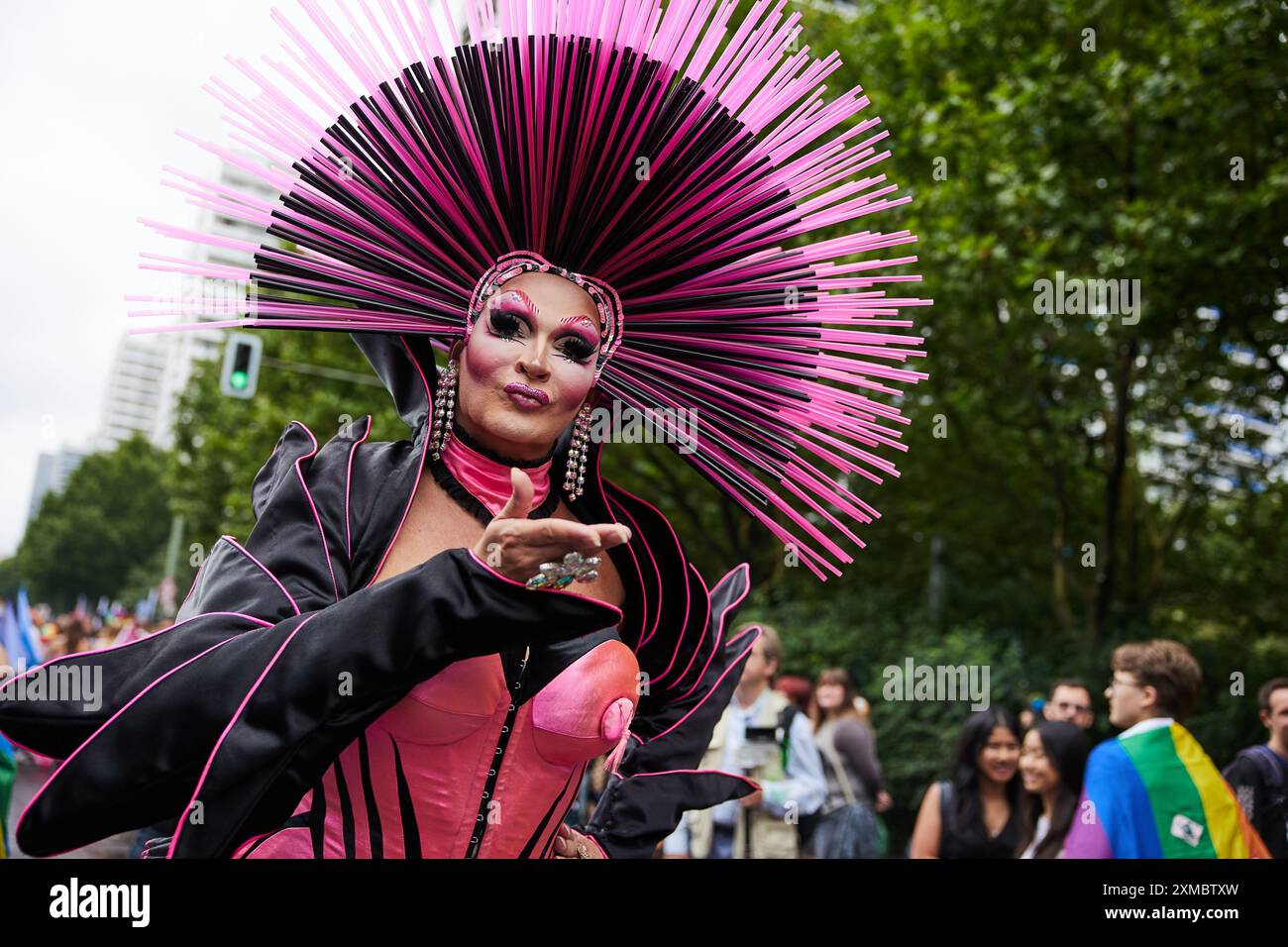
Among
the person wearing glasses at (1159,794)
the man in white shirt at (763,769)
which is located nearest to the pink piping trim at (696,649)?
the person wearing glasses at (1159,794)

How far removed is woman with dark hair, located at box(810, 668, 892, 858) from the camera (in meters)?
6.41

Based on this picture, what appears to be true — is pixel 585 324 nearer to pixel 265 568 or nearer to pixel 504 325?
pixel 504 325

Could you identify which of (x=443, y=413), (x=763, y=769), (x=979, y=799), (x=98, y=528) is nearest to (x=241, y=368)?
(x=763, y=769)

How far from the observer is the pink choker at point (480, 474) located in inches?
83.4

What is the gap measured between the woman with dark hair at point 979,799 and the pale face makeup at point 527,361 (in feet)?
12.2

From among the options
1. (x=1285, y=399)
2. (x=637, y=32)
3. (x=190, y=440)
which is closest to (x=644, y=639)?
(x=637, y=32)

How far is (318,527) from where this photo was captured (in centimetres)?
194

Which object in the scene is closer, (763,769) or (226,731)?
(226,731)

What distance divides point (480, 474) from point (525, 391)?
0.19m

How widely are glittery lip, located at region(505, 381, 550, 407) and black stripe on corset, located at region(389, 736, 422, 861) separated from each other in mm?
639

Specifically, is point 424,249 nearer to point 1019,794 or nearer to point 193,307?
point 193,307

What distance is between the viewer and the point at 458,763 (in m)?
1.99
